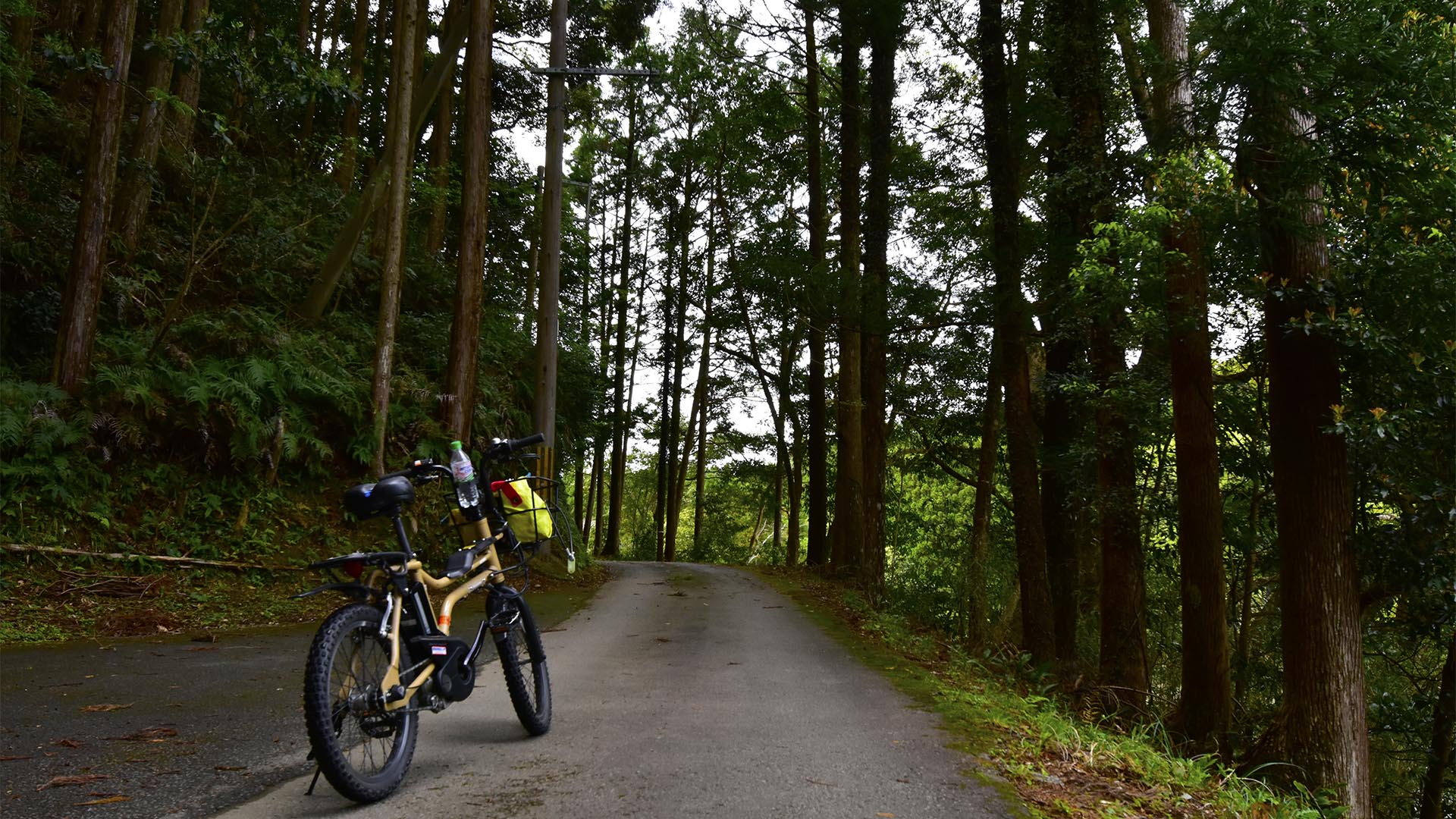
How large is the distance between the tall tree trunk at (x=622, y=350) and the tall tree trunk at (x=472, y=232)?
51.3ft

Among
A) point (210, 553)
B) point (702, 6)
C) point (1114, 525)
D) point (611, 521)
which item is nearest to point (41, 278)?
point (210, 553)

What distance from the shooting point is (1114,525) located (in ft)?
35.2

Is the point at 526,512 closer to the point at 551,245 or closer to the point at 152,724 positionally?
the point at 152,724

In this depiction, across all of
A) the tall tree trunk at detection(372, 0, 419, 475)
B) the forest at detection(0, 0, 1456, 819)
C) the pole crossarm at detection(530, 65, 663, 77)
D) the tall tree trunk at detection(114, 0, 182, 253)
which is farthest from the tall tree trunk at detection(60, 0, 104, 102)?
the pole crossarm at detection(530, 65, 663, 77)

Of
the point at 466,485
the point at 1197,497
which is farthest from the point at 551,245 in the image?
the point at 466,485

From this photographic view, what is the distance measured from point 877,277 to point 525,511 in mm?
9633

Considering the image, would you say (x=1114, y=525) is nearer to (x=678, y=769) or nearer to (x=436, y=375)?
(x=678, y=769)

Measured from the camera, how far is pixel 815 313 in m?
14.5

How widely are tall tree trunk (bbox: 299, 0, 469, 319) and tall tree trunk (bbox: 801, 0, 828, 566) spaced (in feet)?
20.7

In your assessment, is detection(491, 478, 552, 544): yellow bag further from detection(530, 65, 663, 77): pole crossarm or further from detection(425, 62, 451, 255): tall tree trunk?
detection(425, 62, 451, 255): tall tree trunk

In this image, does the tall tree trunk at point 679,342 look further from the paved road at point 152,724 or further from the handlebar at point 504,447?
the handlebar at point 504,447

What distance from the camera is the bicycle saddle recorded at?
12.6 feet

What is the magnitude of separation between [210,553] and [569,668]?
4.89 m

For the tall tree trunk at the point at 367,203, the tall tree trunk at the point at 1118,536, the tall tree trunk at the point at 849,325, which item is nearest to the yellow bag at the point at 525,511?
the tall tree trunk at the point at 1118,536
